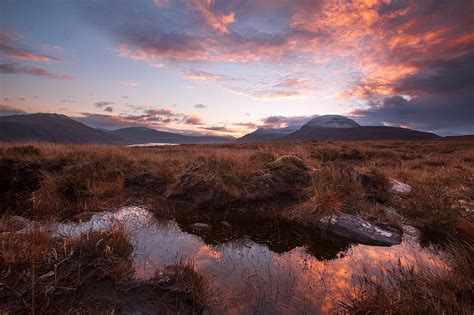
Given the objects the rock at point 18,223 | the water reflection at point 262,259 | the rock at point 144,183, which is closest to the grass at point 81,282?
the water reflection at point 262,259

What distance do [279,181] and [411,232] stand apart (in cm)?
356

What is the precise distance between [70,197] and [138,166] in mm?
3368

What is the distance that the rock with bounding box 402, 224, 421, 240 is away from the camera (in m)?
6.00

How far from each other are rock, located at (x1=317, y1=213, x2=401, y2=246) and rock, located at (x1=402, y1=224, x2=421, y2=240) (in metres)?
0.31

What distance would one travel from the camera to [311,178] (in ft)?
27.6

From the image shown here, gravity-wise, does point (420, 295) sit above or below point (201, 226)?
above

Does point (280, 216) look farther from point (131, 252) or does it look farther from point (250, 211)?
point (131, 252)

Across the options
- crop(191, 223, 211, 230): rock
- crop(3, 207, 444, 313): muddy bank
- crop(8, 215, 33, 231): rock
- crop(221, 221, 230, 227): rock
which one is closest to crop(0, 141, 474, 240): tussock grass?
crop(8, 215, 33, 231): rock

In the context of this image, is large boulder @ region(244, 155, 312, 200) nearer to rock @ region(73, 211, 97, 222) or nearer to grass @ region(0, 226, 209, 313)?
rock @ region(73, 211, 97, 222)

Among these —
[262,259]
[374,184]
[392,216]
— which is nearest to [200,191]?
[262,259]

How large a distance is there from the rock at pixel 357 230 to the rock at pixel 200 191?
2863 millimetres

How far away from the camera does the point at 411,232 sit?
20.2 ft

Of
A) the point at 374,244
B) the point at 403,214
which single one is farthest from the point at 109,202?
the point at 403,214

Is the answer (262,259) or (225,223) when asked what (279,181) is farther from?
(262,259)
